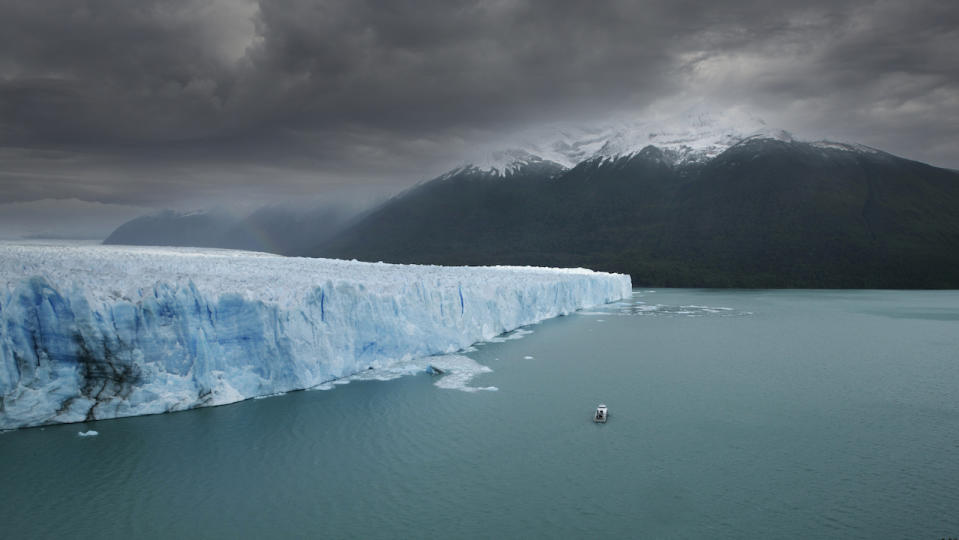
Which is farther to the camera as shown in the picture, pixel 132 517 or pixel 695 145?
pixel 695 145

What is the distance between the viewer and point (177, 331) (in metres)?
11.0

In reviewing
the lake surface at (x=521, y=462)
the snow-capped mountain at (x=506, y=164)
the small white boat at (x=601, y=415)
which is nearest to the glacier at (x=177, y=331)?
the lake surface at (x=521, y=462)

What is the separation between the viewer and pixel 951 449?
31.0 feet

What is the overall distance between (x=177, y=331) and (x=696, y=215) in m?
93.4

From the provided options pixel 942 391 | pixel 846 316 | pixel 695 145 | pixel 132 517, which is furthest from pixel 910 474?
pixel 695 145

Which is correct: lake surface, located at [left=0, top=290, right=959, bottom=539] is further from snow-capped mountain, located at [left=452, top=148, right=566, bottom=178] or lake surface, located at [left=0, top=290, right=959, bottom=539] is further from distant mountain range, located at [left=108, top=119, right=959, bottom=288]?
snow-capped mountain, located at [left=452, top=148, right=566, bottom=178]

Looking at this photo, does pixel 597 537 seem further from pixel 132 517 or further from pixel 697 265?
pixel 697 265

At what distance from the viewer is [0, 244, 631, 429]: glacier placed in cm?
970

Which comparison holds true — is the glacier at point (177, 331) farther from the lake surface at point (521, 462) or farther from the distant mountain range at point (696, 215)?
the distant mountain range at point (696, 215)

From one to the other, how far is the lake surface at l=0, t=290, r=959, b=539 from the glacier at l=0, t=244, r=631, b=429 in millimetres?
614

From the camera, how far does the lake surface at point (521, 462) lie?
702cm

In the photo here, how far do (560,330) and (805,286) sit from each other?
184 feet

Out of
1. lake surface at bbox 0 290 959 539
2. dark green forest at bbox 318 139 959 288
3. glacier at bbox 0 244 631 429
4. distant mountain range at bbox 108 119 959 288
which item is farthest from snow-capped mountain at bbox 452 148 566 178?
lake surface at bbox 0 290 959 539

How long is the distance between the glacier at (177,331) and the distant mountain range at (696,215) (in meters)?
60.6
